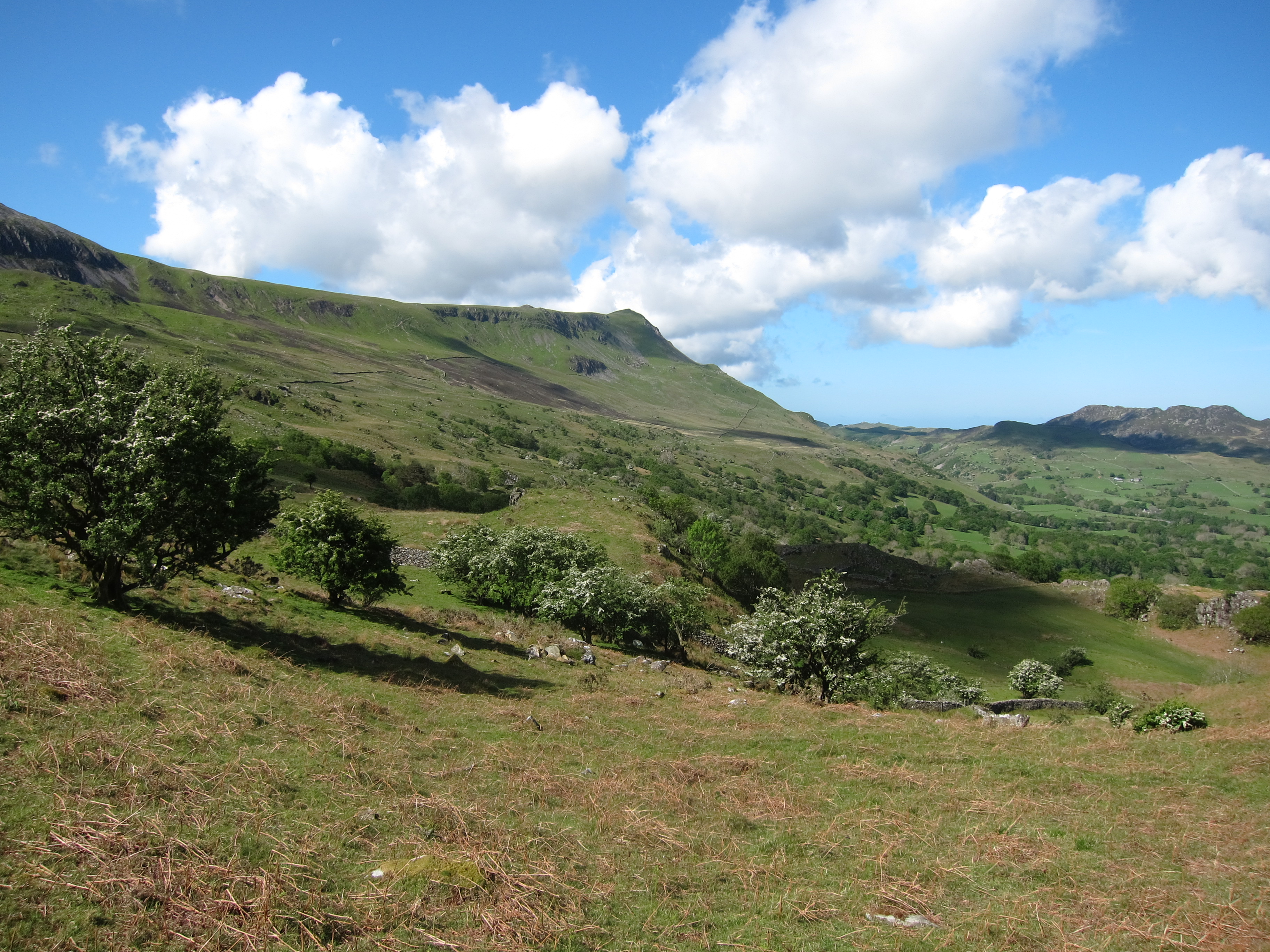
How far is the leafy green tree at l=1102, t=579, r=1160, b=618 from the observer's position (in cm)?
7919

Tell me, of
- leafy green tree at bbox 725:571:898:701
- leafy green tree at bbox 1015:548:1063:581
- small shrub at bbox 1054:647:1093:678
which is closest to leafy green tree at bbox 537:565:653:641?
leafy green tree at bbox 725:571:898:701

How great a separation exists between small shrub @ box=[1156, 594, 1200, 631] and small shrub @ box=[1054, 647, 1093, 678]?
23679 millimetres

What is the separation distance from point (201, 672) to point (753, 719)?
48.2ft

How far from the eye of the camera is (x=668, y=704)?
22.0 meters

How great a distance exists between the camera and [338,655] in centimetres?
2083

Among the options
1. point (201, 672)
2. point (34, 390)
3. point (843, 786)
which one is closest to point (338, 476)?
point (34, 390)

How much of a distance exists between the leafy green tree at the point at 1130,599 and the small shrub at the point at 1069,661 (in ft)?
83.1

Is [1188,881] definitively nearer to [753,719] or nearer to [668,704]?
[753,719]

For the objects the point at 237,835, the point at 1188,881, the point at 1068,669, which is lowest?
the point at 1068,669

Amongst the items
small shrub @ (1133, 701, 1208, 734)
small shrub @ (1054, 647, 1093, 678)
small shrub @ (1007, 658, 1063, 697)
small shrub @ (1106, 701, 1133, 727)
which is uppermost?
small shrub @ (1133, 701, 1208, 734)

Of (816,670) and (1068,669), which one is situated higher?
(816,670)

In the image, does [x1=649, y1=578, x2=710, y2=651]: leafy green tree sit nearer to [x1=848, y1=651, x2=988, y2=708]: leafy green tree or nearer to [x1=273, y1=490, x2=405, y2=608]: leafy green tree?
[x1=848, y1=651, x2=988, y2=708]: leafy green tree

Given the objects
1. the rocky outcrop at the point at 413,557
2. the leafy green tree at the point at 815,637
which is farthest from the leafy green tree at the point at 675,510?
the leafy green tree at the point at 815,637

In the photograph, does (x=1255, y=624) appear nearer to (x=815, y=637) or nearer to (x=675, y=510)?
(x=675, y=510)
